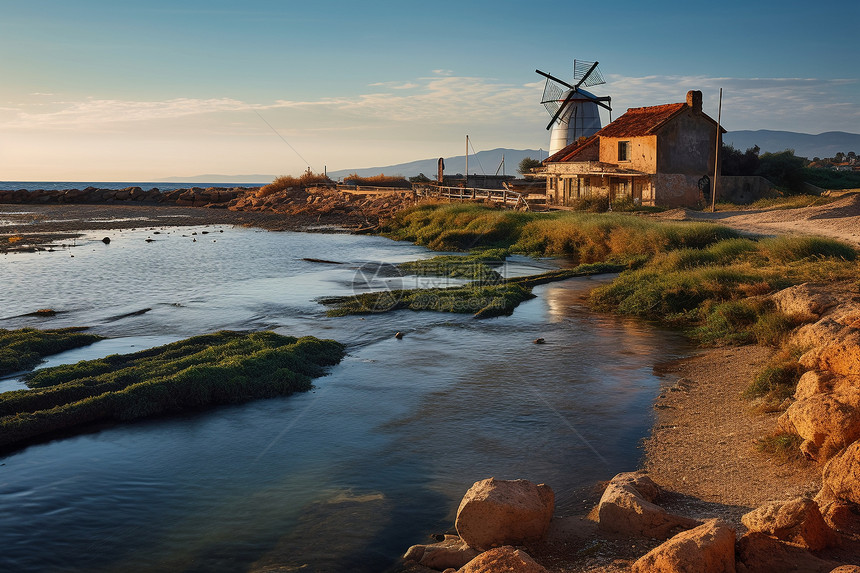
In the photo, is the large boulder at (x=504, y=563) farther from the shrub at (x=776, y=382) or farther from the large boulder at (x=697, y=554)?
the shrub at (x=776, y=382)

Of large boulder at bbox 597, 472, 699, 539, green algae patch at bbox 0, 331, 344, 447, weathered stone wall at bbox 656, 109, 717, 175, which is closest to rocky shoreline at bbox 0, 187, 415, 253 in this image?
weathered stone wall at bbox 656, 109, 717, 175

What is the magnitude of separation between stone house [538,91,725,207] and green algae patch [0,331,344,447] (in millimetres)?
31686

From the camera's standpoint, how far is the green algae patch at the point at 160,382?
9016 mm

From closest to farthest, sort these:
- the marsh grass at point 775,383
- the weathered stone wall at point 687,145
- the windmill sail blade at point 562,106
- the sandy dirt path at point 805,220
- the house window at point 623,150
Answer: the marsh grass at point 775,383
the sandy dirt path at point 805,220
the weathered stone wall at point 687,145
the house window at point 623,150
the windmill sail blade at point 562,106

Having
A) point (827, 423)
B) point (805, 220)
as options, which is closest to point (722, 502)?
point (827, 423)

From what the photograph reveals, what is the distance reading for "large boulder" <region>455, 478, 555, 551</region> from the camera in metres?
5.40

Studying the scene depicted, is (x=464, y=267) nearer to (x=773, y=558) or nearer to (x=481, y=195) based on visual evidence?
(x=773, y=558)

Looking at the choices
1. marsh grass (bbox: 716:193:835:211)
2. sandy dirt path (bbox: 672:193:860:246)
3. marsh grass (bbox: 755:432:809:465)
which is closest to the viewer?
marsh grass (bbox: 755:432:809:465)

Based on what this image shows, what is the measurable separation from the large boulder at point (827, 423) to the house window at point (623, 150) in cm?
3722

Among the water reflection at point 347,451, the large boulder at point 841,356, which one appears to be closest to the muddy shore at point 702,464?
the water reflection at point 347,451

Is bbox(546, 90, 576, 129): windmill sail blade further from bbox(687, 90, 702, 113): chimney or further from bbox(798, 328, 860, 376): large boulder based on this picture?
bbox(798, 328, 860, 376): large boulder

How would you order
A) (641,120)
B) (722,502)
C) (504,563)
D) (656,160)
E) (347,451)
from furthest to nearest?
(641,120)
(656,160)
(347,451)
(722,502)
(504,563)

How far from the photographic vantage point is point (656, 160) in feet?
128

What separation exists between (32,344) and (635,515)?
11.7 m
